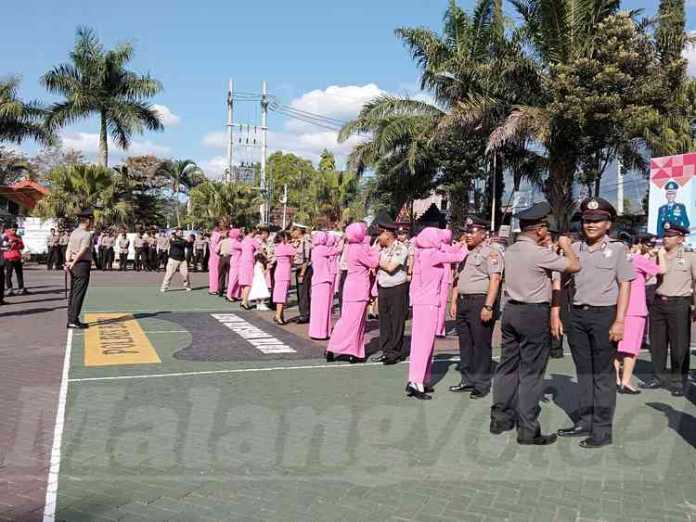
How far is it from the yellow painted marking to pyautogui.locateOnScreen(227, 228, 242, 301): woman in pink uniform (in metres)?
3.45

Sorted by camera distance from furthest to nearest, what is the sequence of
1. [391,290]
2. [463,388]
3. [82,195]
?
[82,195] → [391,290] → [463,388]

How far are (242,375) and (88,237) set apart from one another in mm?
4481

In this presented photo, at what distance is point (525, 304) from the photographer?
547 cm

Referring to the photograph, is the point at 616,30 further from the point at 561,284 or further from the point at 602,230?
the point at 602,230

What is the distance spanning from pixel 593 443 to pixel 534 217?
1.82 meters

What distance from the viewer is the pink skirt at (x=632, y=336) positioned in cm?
738

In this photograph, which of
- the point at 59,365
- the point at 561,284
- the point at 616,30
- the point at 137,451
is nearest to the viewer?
the point at 137,451

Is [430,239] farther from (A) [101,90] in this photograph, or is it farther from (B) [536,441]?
(A) [101,90]

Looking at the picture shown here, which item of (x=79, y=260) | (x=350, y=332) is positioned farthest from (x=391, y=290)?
(x=79, y=260)

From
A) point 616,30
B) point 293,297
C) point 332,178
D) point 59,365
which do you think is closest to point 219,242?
point 293,297

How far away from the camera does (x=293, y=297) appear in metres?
17.7

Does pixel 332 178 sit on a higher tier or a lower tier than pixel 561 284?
higher

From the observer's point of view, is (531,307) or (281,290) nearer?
(531,307)

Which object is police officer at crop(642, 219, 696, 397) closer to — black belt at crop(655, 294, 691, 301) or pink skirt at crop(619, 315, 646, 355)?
black belt at crop(655, 294, 691, 301)
